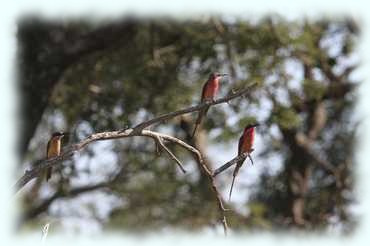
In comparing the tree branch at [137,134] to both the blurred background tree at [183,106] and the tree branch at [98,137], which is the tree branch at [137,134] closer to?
the tree branch at [98,137]

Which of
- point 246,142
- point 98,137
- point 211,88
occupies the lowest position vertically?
point 98,137

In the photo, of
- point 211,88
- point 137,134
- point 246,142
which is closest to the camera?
point 137,134

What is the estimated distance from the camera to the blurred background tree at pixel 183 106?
11711 mm

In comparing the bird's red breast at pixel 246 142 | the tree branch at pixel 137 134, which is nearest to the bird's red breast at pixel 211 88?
the bird's red breast at pixel 246 142

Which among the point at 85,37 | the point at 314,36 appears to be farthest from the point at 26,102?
the point at 314,36

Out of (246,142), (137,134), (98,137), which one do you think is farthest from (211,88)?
(98,137)

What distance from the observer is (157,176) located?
1496cm

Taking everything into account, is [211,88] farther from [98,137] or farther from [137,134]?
[98,137]

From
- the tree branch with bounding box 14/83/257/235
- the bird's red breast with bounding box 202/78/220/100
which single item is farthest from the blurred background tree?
the tree branch with bounding box 14/83/257/235

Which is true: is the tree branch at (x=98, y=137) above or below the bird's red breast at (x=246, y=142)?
below

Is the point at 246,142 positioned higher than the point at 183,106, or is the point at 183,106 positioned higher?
the point at 183,106

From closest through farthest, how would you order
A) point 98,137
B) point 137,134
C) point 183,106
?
point 98,137 → point 137,134 → point 183,106

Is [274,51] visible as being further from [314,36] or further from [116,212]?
[116,212]

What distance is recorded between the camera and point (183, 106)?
469 inches
